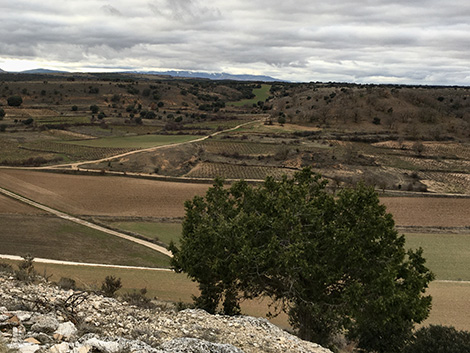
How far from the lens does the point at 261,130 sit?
96125 millimetres

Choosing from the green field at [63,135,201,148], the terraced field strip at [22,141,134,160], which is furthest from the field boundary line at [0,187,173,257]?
the green field at [63,135,201,148]

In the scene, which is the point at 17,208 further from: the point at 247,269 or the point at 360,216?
the point at 360,216

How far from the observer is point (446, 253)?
3509 cm

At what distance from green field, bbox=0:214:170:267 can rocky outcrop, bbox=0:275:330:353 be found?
15232 millimetres

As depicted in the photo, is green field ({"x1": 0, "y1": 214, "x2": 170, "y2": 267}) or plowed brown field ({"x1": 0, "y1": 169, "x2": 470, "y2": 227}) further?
plowed brown field ({"x1": 0, "y1": 169, "x2": 470, "y2": 227})

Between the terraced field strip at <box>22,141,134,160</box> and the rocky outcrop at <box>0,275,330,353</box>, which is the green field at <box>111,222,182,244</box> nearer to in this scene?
the rocky outcrop at <box>0,275,330,353</box>

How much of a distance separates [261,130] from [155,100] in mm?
60523

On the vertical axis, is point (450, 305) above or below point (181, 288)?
above

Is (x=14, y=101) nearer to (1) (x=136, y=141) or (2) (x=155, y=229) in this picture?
(1) (x=136, y=141)

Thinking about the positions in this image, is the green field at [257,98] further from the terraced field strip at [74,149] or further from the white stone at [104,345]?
the white stone at [104,345]

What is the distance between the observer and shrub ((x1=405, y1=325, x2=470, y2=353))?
14.9m

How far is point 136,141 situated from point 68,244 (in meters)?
49.6

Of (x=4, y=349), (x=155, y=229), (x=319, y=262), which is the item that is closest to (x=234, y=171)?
(x=155, y=229)

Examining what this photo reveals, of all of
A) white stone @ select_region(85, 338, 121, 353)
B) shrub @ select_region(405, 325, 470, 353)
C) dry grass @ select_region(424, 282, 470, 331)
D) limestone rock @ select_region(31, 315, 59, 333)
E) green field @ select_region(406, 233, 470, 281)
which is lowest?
dry grass @ select_region(424, 282, 470, 331)
